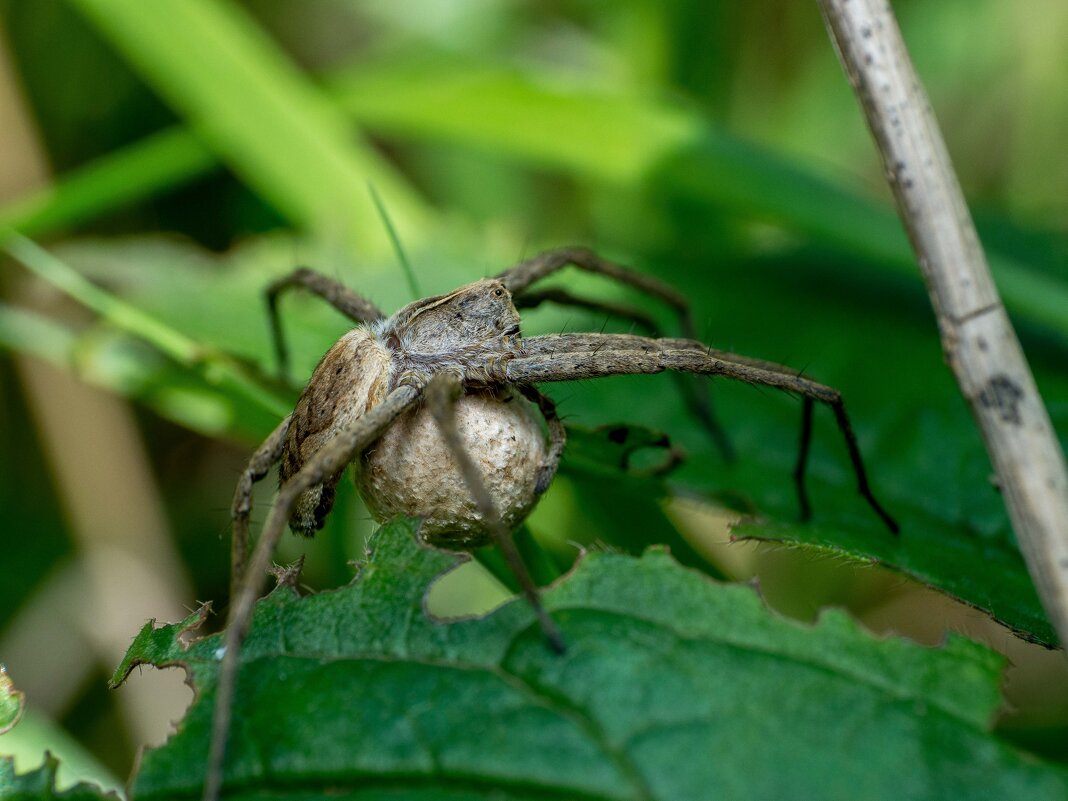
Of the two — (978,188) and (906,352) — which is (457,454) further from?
(978,188)

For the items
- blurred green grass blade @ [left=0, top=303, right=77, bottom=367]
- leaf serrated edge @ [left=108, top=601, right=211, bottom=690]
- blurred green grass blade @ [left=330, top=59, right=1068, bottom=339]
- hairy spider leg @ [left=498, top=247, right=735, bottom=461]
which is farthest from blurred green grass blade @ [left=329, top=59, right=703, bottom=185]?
leaf serrated edge @ [left=108, top=601, right=211, bottom=690]

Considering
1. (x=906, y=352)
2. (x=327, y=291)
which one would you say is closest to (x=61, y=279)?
(x=327, y=291)

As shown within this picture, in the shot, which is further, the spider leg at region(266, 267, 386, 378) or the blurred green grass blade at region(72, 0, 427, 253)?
the blurred green grass blade at region(72, 0, 427, 253)

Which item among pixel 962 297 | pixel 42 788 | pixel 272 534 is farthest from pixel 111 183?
pixel 962 297

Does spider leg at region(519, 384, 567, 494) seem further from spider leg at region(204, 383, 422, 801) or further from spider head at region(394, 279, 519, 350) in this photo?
spider leg at region(204, 383, 422, 801)

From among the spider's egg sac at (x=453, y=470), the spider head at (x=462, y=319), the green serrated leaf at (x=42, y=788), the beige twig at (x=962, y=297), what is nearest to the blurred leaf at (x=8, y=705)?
the green serrated leaf at (x=42, y=788)

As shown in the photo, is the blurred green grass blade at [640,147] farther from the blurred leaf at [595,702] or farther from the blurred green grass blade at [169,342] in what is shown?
the blurred leaf at [595,702]
